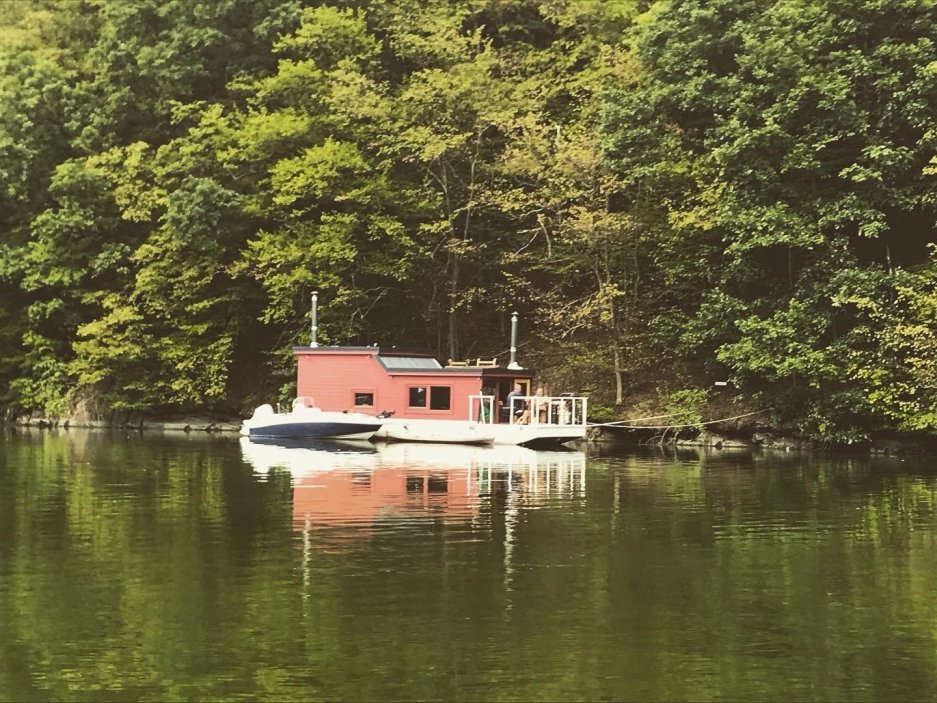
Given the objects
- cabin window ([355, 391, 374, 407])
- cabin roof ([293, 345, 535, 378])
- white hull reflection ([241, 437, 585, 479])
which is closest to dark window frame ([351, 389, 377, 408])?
cabin window ([355, 391, 374, 407])

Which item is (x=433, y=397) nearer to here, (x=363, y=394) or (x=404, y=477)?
(x=363, y=394)

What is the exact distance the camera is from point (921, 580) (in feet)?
48.4

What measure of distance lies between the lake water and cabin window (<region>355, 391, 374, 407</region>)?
16610 millimetres

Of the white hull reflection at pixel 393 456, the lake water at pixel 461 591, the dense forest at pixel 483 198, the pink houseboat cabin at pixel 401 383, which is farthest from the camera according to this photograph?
the pink houseboat cabin at pixel 401 383

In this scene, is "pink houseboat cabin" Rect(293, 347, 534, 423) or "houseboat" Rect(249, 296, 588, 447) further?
"pink houseboat cabin" Rect(293, 347, 534, 423)

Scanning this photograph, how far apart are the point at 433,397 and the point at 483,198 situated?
8.23 m

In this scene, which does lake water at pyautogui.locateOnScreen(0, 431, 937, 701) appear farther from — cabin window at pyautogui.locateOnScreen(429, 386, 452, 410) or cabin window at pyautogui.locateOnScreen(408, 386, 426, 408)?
cabin window at pyautogui.locateOnScreen(408, 386, 426, 408)

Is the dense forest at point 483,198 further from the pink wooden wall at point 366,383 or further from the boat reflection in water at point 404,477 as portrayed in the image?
the boat reflection in water at point 404,477

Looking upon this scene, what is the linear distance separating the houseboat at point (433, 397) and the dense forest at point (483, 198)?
313cm

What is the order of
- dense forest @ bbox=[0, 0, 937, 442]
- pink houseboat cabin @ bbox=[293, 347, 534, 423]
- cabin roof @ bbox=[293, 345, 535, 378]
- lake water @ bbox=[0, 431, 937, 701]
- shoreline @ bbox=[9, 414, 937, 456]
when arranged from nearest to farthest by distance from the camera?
lake water @ bbox=[0, 431, 937, 701]
dense forest @ bbox=[0, 0, 937, 442]
shoreline @ bbox=[9, 414, 937, 456]
pink houseboat cabin @ bbox=[293, 347, 534, 423]
cabin roof @ bbox=[293, 345, 535, 378]

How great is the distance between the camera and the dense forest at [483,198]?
36.2 meters

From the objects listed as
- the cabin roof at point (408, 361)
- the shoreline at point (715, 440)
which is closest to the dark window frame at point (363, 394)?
Answer: the cabin roof at point (408, 361)

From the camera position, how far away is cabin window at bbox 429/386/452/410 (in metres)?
41.0

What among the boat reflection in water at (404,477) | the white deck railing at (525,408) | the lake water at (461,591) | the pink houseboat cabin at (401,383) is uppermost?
the pink houseboat cabin at (401,383)
